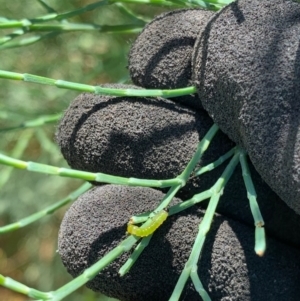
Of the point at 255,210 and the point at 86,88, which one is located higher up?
the point at 86,88

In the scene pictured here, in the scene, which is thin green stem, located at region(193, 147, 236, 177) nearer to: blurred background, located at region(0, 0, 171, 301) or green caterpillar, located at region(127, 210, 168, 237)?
green caterpillar, located at region(127, 210, 168, 237)

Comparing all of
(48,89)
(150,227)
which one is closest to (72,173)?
(150,227)

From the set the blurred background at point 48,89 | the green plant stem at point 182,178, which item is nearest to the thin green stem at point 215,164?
the green plant stem at point 182,178

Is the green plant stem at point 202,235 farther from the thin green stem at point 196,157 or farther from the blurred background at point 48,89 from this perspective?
the blurred background at point 48,89

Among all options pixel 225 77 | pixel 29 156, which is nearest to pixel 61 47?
pixel 29 156

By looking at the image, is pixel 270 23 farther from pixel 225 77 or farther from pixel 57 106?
pixel 57 106

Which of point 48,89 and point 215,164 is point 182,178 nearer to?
point 215,164

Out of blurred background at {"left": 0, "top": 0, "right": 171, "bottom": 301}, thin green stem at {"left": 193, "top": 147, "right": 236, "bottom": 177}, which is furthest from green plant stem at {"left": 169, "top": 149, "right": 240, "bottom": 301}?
blurred background at {"left": 0, "top": 0, "right": 171, "bottom": 301}
